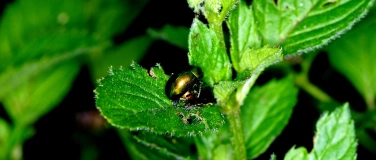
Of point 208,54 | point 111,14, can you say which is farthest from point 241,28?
point 111,14

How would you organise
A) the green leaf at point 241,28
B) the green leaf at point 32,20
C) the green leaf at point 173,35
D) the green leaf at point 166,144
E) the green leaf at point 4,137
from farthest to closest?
the green leaf at point 32,20, the green leaf at point 4,137, the green leaf at point 173,35, the green leaf at point 166,144, the green leaf at point 241,28

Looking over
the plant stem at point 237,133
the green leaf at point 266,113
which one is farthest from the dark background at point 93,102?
the plant stem at point 237,133

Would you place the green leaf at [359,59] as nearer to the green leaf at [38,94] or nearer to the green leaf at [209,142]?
the green leaf at [209,142]

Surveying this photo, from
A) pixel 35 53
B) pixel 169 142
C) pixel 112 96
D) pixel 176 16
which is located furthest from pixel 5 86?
pixel 112 96

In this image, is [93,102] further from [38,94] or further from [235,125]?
[235,125]

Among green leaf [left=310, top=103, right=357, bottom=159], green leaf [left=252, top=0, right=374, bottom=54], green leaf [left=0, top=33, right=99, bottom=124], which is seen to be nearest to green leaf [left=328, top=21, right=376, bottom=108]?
green leaf [left=252, top=0, right=374, bottom=54]

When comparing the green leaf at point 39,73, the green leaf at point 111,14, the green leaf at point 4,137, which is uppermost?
the green leaf at point 111,14

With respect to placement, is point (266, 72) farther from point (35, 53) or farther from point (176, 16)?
point (35, 53)
